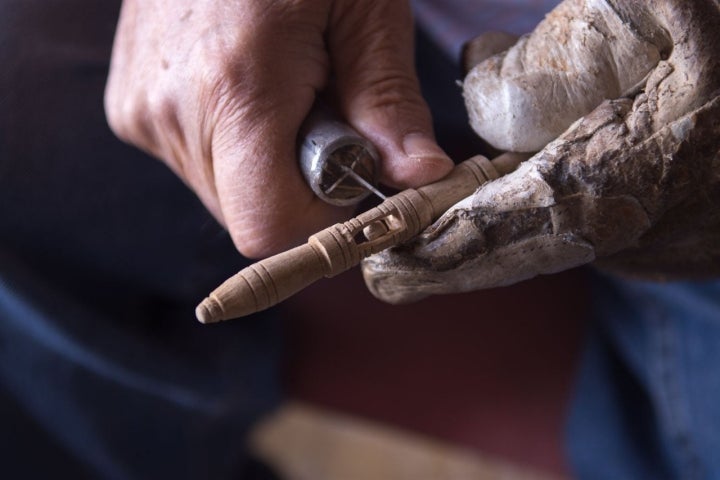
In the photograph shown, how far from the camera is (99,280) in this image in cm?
104

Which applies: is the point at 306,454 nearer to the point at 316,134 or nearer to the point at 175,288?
the point at 175,288

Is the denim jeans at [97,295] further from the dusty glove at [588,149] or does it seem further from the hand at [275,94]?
the dusty glove at [588,149]

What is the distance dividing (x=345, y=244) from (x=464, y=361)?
2.45 feet

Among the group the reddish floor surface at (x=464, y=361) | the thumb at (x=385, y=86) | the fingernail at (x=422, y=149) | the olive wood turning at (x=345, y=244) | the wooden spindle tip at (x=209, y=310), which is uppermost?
the thumb at (x=385, y=86)

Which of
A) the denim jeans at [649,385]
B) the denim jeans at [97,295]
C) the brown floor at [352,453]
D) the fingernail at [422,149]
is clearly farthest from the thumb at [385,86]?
the brown floor at [352,453]

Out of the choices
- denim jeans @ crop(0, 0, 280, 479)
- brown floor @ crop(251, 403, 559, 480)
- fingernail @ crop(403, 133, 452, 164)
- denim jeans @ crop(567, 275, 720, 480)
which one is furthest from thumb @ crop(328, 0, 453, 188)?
brown floor @ crop(251, 403, 559, 480)

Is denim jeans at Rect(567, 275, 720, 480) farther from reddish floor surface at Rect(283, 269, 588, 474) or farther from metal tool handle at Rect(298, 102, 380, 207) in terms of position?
metal tool handle at Rect(298, 102, 380, 207)

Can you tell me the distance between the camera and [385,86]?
645 millimetres

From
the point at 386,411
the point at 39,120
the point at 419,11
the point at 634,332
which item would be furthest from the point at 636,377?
the point at 39,120

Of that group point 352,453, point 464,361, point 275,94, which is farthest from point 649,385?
point 275,94

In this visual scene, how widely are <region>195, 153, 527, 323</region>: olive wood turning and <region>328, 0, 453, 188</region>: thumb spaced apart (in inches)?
1.0

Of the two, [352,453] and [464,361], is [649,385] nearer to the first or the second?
[464,361]

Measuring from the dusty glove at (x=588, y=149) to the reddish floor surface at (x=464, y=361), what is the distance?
59 cm

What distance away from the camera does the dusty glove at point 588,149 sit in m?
0.53
